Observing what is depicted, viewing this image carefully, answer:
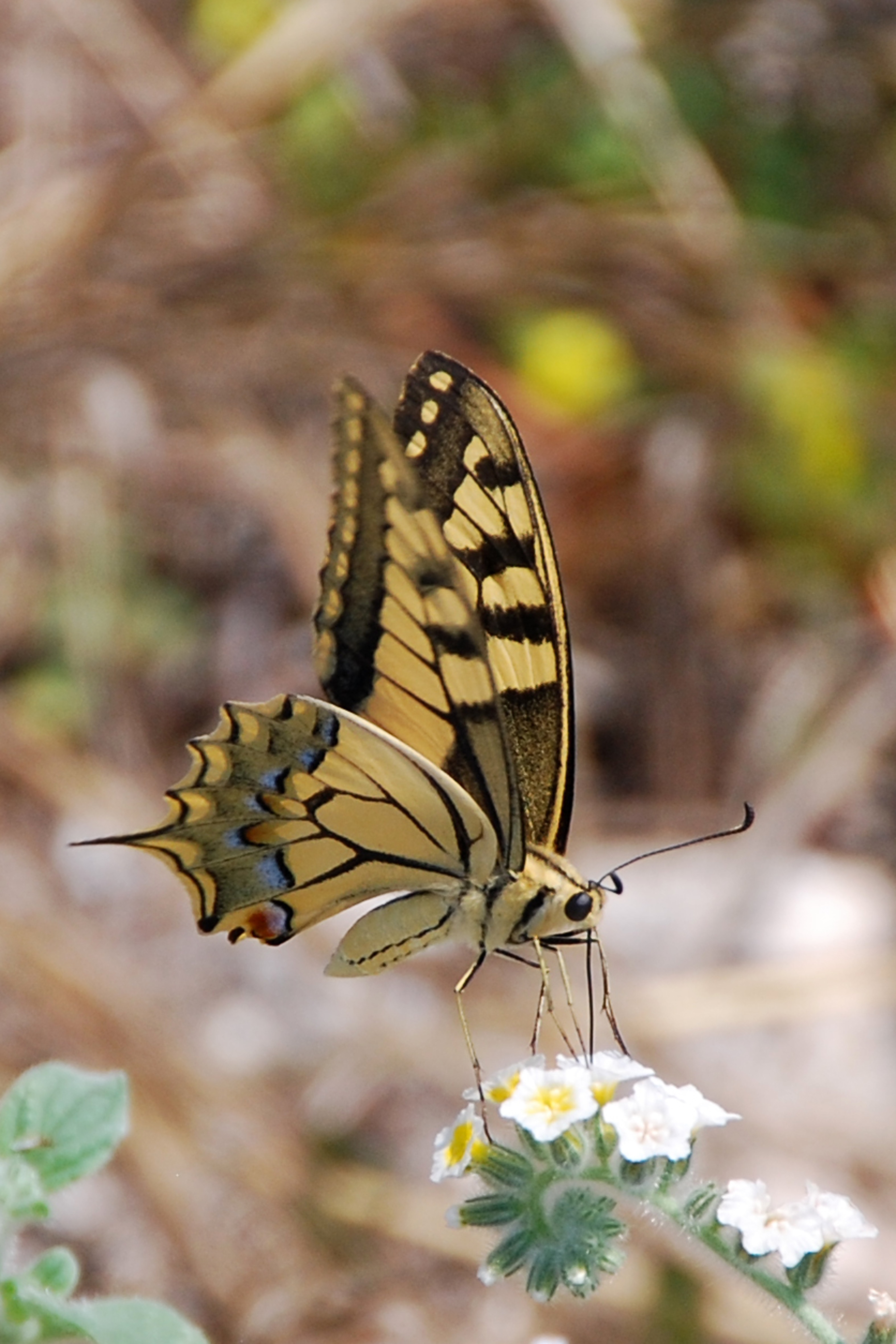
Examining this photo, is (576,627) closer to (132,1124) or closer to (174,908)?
(174,908)

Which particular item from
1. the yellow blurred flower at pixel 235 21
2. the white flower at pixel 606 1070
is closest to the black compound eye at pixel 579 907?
the white flower at pixel 606 1070

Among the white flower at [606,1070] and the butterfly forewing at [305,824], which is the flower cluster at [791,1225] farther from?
the butterfly forewing at [305,824]

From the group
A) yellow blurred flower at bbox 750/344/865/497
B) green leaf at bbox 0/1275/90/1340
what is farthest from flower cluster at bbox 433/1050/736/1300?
yellow blurred flower at bbox 750/344/865/497

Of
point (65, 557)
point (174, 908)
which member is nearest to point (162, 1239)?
point (174, 908)

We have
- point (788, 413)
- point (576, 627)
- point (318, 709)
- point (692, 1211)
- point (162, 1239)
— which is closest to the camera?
point (692, 1211)

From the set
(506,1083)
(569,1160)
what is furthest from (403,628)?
(569,1160)
